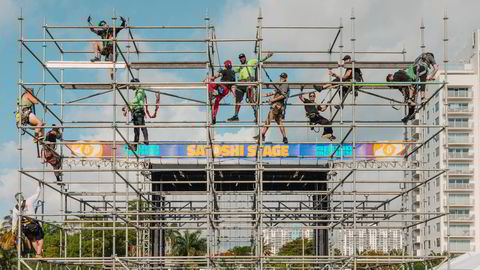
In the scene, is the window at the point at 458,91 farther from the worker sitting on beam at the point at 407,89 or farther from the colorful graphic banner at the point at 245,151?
the worker sitting on beam at the point at 407,89

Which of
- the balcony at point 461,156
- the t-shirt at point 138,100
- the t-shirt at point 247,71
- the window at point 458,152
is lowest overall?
the t-shirt at point 138,100

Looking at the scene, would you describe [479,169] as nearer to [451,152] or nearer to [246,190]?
[451,152]

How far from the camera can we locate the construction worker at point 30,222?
58.4ft

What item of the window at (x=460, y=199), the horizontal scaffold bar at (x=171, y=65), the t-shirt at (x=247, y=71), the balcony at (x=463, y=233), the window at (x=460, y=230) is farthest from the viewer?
the window at (x=460, y=199)

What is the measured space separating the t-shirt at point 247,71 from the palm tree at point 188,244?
189 ft

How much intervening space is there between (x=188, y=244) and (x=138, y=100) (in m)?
58.4

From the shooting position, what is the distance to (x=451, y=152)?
89750 mm

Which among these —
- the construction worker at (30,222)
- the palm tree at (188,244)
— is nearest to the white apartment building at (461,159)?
the palm tree at (188,244)

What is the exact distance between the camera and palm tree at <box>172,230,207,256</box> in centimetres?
7631

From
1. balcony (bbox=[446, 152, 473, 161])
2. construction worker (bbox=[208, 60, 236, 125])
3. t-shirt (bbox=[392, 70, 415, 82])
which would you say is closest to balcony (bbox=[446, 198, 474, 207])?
balcony (bbox=[446, 152, 473, 161])

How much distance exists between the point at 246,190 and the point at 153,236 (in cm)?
422

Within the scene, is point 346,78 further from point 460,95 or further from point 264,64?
point 460,95

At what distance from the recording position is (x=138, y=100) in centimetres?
1969

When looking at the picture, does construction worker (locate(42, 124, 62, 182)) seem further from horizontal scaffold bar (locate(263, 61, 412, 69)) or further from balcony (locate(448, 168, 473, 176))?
balcony (locate(448, 168, 473, 176))
